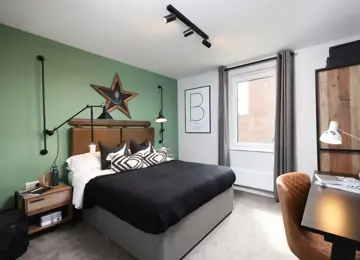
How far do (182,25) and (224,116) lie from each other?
2067 millimetres

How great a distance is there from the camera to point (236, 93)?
150 inches

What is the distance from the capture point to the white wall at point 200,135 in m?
4.11

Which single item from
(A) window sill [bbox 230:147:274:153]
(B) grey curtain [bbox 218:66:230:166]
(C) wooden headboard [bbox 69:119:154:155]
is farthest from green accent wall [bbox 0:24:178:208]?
(A) window sill [bbox 230:147:274:153]

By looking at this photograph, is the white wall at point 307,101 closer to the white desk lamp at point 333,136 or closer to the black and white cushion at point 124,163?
the white desk lamp at point 333,136

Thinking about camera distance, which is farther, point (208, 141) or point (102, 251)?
point (208, 141)

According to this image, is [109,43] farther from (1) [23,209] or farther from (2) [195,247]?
(2) [195,247]

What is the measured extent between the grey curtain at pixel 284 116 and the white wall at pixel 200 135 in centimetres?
130

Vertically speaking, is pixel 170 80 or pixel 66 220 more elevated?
pixel 170 80

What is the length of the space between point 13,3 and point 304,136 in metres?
4.20

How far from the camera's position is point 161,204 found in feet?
5.06

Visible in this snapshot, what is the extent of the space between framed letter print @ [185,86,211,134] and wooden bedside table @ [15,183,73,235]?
2896 mm

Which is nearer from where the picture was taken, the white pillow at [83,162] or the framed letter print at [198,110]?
the white pillow at [83,162]

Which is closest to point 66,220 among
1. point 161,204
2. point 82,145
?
point 82,145

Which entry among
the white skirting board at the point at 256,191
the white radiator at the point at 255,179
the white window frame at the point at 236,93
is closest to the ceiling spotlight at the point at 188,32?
the white window frame at the point at 236,93
